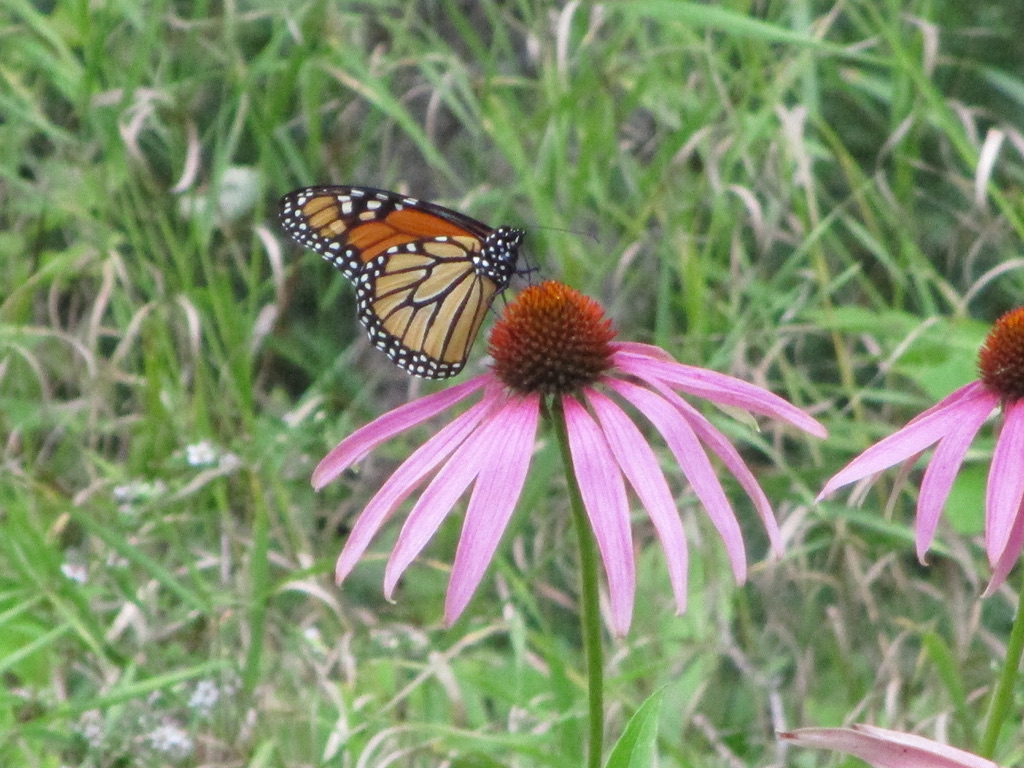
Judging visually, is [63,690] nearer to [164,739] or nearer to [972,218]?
[164,739]

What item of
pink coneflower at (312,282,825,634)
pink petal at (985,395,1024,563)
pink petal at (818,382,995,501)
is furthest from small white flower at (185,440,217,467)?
A: pink petal at (985,395,1024,563)

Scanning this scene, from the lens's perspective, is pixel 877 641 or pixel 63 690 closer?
pixel 63 690

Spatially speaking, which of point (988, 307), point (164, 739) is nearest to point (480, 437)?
point (164, 739)

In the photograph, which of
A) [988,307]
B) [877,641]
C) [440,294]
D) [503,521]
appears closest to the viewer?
[503,521]

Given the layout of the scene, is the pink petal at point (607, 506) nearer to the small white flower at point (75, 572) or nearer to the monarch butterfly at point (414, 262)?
the monarch butterfly at point (414, 262)

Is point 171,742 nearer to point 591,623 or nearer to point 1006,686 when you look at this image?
point 591,623

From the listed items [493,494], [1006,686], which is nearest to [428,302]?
[493,494]
